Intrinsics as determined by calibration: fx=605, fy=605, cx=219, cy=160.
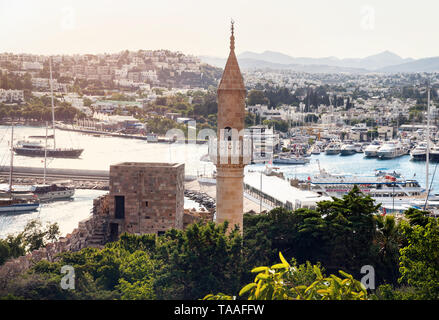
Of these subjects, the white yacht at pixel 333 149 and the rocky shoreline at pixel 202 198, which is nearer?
the rocky shoreline at pixel 202 198

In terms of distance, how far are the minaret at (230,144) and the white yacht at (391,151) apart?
36.3 m

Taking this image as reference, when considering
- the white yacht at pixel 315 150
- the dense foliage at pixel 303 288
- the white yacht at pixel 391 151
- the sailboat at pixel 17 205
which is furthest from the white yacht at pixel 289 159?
the dense foliage at pixel 303 288

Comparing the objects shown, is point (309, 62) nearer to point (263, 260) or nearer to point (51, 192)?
point (51, 192)

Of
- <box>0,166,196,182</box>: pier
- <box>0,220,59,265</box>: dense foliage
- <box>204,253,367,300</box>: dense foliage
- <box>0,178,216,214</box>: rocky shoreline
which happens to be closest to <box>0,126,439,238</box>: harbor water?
<box>0,178,216,214</box>: rocky shoreline

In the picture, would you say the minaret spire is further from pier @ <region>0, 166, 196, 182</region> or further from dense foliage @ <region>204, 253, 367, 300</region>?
pier @ <region>0, 166, 196, 182</region>

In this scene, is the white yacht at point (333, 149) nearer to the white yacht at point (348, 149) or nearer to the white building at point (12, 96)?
the white yacht at point (348, 149)

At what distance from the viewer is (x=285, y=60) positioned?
4815 inches

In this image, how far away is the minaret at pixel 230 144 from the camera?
23.4 feet

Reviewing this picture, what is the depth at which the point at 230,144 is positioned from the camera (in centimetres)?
720
